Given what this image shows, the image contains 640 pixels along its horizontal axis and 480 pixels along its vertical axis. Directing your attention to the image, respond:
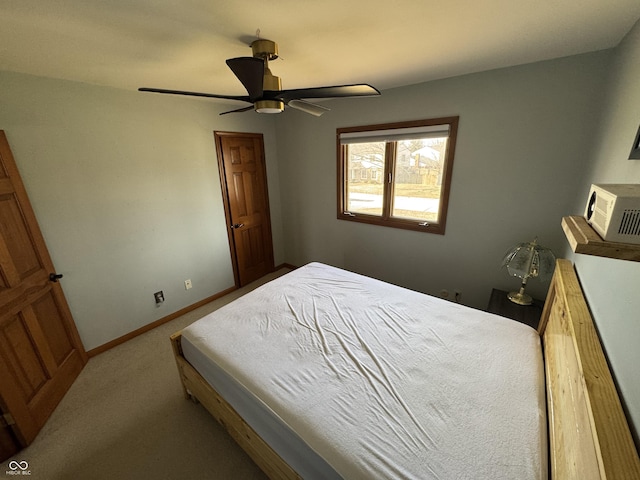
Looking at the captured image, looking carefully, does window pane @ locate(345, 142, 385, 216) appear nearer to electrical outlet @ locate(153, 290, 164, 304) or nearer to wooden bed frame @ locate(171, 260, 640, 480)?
wooden bed frame @ locate(171, 260, 640, 480)

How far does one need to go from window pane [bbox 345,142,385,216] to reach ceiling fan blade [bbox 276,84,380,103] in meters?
1.51

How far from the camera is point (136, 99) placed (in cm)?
225

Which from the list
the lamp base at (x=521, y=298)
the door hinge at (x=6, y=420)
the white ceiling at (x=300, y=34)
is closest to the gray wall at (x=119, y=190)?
the white ceiling at (x=300, y=34)

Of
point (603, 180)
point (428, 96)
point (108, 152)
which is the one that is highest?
point (428, 96)

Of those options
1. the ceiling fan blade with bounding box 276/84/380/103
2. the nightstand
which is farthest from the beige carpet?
the ceiling fan blade with bounding box 276/84/380/103

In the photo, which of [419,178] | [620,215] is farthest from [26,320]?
[419,178]

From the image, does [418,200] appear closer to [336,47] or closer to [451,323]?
[451,323]

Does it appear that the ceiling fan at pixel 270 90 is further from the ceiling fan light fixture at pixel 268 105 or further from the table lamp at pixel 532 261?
the table lamp at pixel 532 261

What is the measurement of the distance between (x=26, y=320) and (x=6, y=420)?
1.89 feet

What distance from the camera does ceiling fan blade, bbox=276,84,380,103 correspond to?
1212mm

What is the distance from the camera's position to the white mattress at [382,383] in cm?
93

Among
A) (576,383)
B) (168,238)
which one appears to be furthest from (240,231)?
(576,383)

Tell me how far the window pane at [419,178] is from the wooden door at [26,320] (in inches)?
121

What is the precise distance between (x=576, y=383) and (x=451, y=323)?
780 millimetres
